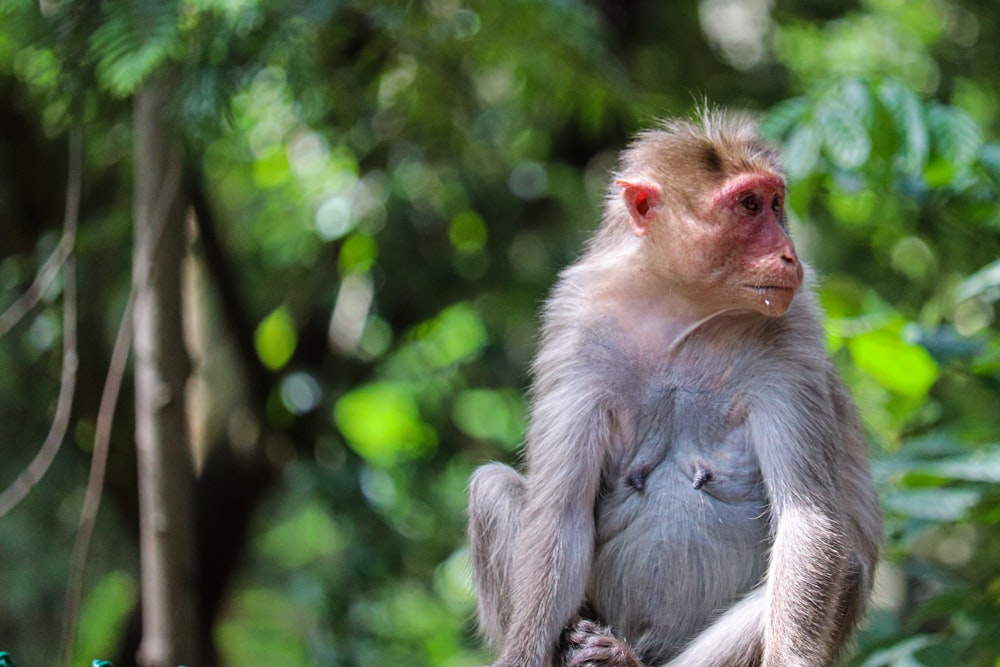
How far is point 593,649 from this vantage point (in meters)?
4.33

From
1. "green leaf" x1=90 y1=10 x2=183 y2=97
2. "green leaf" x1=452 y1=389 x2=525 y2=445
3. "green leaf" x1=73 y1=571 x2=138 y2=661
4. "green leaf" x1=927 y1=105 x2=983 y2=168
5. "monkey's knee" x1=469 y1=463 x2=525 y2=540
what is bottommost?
"green leaf" x1=452 y1=389 x2=525 y2=445

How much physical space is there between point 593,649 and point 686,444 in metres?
0.87

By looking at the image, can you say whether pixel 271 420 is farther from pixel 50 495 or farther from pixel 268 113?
pixel 268 113

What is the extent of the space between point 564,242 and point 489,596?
14.3 feet

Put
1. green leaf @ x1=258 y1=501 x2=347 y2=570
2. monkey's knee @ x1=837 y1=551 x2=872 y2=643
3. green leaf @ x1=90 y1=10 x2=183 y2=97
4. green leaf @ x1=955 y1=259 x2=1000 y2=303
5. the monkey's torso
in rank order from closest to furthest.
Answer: monkey's knee @ x1=837 y1=551 x2=872 y2=643
the monkey's torso
green leaf @ x1=90 y1=10 x2=183 y2=97
green leaf @ x1=955 y1=259 x2=1000 y2=303
green leaf @ x1=258 y1=501 x2=347 y2=570

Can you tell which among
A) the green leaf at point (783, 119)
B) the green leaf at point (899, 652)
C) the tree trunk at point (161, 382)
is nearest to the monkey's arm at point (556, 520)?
the green leaf at point (899, 652)

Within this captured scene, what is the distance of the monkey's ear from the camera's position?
15.6ft

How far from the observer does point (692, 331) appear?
4660mm

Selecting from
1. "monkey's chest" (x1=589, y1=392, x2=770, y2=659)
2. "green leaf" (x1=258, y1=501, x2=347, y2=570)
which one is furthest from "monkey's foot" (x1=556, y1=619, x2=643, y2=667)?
"green leaf" (x1=258, y1=501, x2=347, y2=570)

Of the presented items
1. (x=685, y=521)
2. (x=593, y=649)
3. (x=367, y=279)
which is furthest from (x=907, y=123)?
(x=367, y=279)

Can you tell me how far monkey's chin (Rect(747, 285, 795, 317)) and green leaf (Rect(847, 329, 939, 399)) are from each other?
5.26ft

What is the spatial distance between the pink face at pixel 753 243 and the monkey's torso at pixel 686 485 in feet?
0.86

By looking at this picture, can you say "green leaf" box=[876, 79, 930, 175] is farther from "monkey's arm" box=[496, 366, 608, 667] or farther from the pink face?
"monkey's arm" box=[496, 366, 608, 667]

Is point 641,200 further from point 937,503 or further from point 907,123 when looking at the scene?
point 937,503
